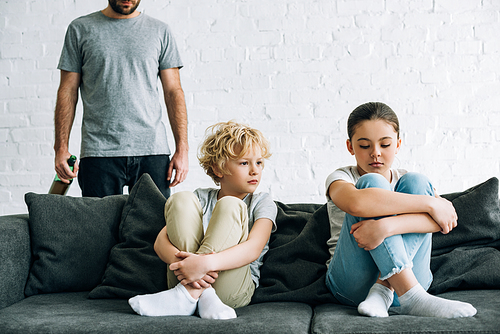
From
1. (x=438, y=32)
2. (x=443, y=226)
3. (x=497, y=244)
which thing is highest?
(x=438, y=32)

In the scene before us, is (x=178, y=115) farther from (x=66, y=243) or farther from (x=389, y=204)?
(x=389, y=204)

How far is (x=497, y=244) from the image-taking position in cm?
149

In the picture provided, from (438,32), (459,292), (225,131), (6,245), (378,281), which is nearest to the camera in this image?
(378,281)

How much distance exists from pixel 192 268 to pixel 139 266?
414mm

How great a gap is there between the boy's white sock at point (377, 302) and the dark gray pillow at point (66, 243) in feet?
3.06

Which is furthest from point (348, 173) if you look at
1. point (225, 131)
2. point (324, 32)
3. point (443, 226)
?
point (324, 32)

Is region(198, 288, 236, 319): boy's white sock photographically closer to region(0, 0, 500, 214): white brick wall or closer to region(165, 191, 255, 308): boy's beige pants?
region(165, 191, 255, 308): boy's beige pants

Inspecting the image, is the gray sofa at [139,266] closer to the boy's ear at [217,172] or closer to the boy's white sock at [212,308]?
the boy's white sock at [212,308]

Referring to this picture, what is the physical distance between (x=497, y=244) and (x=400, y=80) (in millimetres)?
1249

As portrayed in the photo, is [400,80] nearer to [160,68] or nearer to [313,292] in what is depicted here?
[160,68]

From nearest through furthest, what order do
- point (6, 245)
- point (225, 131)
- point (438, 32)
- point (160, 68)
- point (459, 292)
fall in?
point (459, 292), point (6, 245), point (225, 131), point (160, 68), point (438, 32)

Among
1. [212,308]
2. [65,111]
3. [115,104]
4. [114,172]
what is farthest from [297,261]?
[65,111]

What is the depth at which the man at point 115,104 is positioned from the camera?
77.5 inches

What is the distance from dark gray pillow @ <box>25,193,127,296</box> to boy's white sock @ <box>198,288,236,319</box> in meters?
0.55
